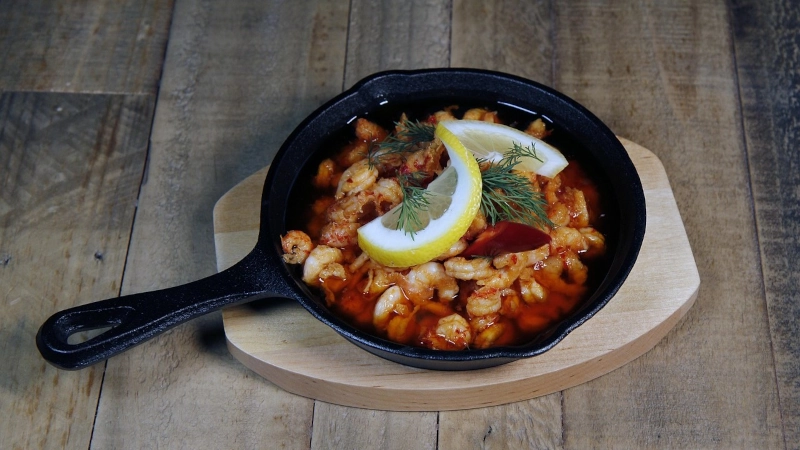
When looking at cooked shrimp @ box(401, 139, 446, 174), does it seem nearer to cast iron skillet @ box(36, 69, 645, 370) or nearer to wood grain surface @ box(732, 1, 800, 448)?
cast iron skillet @ box(36, 69, 645, 370)

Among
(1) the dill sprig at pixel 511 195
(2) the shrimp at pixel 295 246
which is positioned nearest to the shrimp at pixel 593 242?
(1) the dill sprig at pixel 511 195

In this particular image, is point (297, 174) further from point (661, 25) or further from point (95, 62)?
point (661, 25)

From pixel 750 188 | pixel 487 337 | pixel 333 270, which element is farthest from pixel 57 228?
pixel 750 188

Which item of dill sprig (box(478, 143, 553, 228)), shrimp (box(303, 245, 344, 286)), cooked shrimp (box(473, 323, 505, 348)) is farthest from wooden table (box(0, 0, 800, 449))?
dill sprig (box(478, 143, 553, 228))

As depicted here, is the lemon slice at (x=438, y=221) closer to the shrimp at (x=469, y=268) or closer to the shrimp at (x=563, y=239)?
the shrimp at (x=469, y=268)

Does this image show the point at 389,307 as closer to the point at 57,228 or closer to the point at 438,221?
the point at 438,221

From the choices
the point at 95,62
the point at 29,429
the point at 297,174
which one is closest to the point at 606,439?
the point at 297,174
